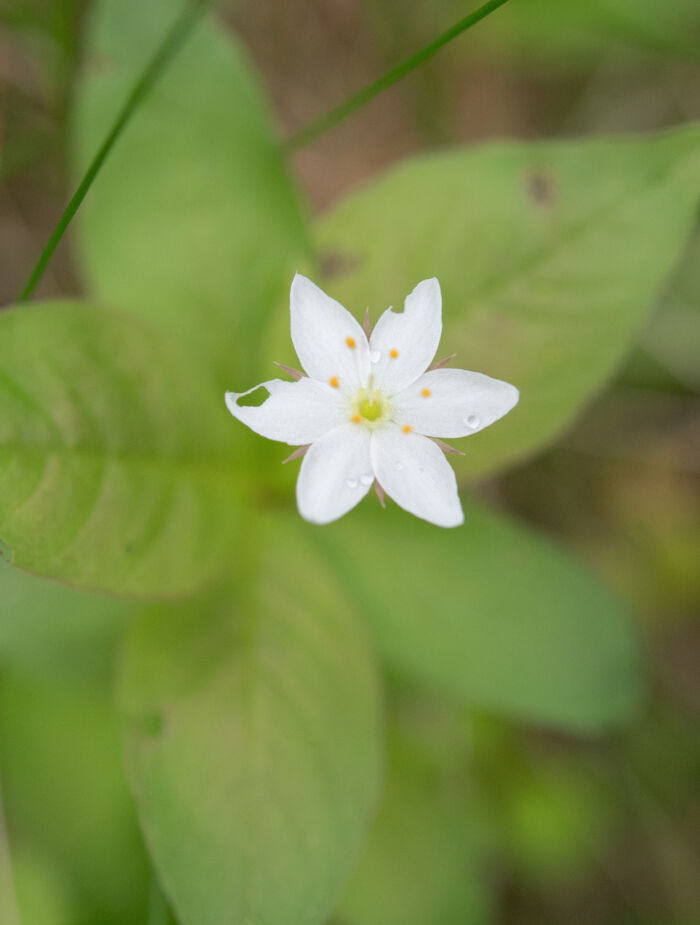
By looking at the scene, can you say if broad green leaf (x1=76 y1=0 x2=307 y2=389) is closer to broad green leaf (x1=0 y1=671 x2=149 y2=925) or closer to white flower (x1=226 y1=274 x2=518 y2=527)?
white flower (x1=226 y1=274 x2=518 y2=527)

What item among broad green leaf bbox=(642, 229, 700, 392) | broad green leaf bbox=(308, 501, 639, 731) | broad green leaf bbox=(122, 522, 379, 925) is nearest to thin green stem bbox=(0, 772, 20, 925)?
broad green leaf bbox=(122, 522, 379, 925)

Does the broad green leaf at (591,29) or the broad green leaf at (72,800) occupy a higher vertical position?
the broad green leaf at (591,29)

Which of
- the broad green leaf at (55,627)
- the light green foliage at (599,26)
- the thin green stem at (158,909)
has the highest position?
the light green foliage at (599,26)

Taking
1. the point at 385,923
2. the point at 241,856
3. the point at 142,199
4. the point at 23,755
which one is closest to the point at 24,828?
the point at 23,755

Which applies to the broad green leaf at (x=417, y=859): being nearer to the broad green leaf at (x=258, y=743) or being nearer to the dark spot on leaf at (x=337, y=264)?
the broad green leaf at (x=258, y=743)

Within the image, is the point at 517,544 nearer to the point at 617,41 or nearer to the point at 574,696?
the point at 574,696

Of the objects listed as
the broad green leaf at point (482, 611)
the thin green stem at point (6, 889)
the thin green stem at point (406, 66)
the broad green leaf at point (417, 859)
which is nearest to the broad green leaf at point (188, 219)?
the thin green stem at point (406, 66)

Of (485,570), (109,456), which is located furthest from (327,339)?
(485,570)
